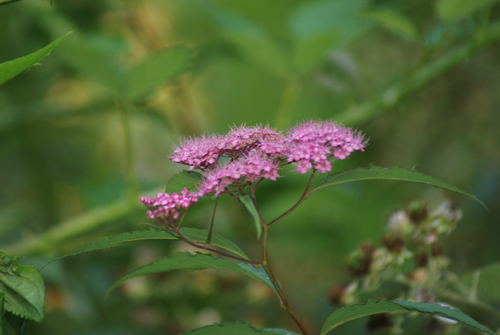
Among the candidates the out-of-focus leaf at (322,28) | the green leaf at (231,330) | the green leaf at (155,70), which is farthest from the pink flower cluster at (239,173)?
the out-of-focus leaf at (322,28)

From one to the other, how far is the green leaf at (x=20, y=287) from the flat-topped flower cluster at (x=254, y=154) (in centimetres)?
11

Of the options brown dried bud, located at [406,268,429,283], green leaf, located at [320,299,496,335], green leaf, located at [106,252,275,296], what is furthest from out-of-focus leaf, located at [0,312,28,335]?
brown dried bud, located at [406,268,429,283]

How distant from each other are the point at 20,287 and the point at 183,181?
0.56ft

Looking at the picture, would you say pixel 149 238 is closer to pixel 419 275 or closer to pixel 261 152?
pixel 261 152

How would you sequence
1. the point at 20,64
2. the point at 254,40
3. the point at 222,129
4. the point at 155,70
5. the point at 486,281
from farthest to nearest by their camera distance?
1. the point at 222,129
2. the point at 254,40
3. the point at 155,70
4. the point at 486,281
5. the point at 20,64

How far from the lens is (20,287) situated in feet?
1.37

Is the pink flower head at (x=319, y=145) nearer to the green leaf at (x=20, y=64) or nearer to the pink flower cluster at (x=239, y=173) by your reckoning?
the pink flower cluster at (x=239, y=173)

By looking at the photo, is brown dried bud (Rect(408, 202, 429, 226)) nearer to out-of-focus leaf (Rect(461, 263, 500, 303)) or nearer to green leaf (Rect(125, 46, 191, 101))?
out-of-focus leaf (Rect(461, 263, 500, 303))

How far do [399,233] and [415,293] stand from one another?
0.09m

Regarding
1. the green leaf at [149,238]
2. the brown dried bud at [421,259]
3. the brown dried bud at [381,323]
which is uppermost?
the brown dried bud at [421,259]

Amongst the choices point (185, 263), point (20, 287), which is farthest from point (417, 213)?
point (20, 287)

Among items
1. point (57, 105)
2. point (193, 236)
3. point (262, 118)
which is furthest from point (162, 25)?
point (193, 236)

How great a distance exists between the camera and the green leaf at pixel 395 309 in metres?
0.39

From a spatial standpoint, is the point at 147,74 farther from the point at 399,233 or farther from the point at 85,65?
the point at 399,233
